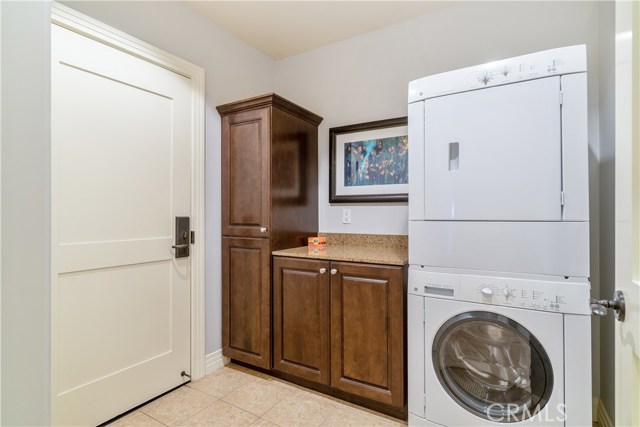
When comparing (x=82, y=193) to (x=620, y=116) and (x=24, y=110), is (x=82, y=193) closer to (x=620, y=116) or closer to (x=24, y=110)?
(x=24, y=110)

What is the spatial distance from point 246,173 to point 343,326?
1.27 meters

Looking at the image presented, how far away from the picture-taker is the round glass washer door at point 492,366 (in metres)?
1.41

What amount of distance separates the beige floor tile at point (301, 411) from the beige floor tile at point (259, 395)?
5 centimetres

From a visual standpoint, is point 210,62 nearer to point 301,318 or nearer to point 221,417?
point 301,318

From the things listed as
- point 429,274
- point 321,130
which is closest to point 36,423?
point 429,274

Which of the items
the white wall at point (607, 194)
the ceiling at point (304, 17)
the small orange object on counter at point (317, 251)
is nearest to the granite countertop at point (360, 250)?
the small orange object on counter at point (317, 251)

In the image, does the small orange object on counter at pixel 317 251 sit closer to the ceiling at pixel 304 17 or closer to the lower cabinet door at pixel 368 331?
the lower cabinet door at pixel 368 331

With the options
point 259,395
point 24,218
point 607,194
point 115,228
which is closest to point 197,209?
point 115,228

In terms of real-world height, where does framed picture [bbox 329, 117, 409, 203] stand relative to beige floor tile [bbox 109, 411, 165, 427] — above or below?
above

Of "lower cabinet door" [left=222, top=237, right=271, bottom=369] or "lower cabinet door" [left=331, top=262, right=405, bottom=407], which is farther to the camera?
"lower cabinet door" [left=222, top=237, right=271, bottom=369]

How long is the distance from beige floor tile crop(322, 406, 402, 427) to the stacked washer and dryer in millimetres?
190

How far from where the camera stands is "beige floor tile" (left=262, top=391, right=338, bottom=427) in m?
1.79

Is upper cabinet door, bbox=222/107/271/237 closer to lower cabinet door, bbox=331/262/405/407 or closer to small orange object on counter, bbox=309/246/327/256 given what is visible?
small orange object on counter, bbox=309/246/327/256

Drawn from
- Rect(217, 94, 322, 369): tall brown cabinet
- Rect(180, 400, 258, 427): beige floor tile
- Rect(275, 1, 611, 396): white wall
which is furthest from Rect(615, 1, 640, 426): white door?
Rect(217, 94, 322, 369): tall brown cabinet
